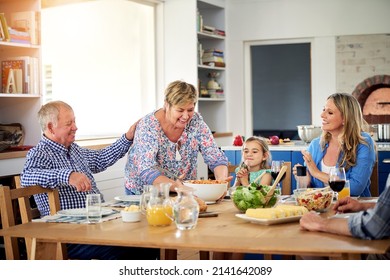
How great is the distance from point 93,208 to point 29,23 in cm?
287

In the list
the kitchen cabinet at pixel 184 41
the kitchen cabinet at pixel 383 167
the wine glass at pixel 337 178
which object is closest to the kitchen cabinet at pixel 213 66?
the kitchen cabinet at pixel 184 41

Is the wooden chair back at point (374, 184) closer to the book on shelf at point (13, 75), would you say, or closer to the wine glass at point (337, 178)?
the wine glass at point (337, 178)

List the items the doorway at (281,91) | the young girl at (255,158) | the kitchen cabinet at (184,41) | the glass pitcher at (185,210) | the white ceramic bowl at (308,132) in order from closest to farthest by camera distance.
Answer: the glass pitcher at (185,210) → the young girl at (255,158) → the white ceramic bowl at (308,132) → the kitchen cabinet at (184,41) → the doorway at (281,91)

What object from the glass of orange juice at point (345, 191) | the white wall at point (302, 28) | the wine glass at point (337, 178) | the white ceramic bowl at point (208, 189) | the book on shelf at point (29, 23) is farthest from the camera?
the white wall at point (302, 28)

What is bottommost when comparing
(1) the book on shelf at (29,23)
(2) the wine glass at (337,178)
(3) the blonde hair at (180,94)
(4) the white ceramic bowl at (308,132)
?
(2) the wine glass at (337,178)

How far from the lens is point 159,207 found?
96.3 inches

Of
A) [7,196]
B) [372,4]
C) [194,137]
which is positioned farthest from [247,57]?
[7,196]

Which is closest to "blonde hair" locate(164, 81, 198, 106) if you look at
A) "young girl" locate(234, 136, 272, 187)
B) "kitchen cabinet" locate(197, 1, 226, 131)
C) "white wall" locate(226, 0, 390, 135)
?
"young girl" locate(234, 136, 272, 187)

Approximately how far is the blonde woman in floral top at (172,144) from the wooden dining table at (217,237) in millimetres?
886

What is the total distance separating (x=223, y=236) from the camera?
7.31 ft

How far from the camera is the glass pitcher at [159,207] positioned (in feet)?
8.01

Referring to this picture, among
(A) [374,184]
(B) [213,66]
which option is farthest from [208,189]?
(B) [213,66]

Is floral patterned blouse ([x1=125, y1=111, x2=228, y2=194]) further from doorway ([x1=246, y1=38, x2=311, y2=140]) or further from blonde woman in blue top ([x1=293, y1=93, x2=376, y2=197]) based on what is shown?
doorway ([x1=246, y1=38, x2=311, y2=140])

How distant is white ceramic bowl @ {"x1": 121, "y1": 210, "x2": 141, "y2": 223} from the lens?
2.56 m
